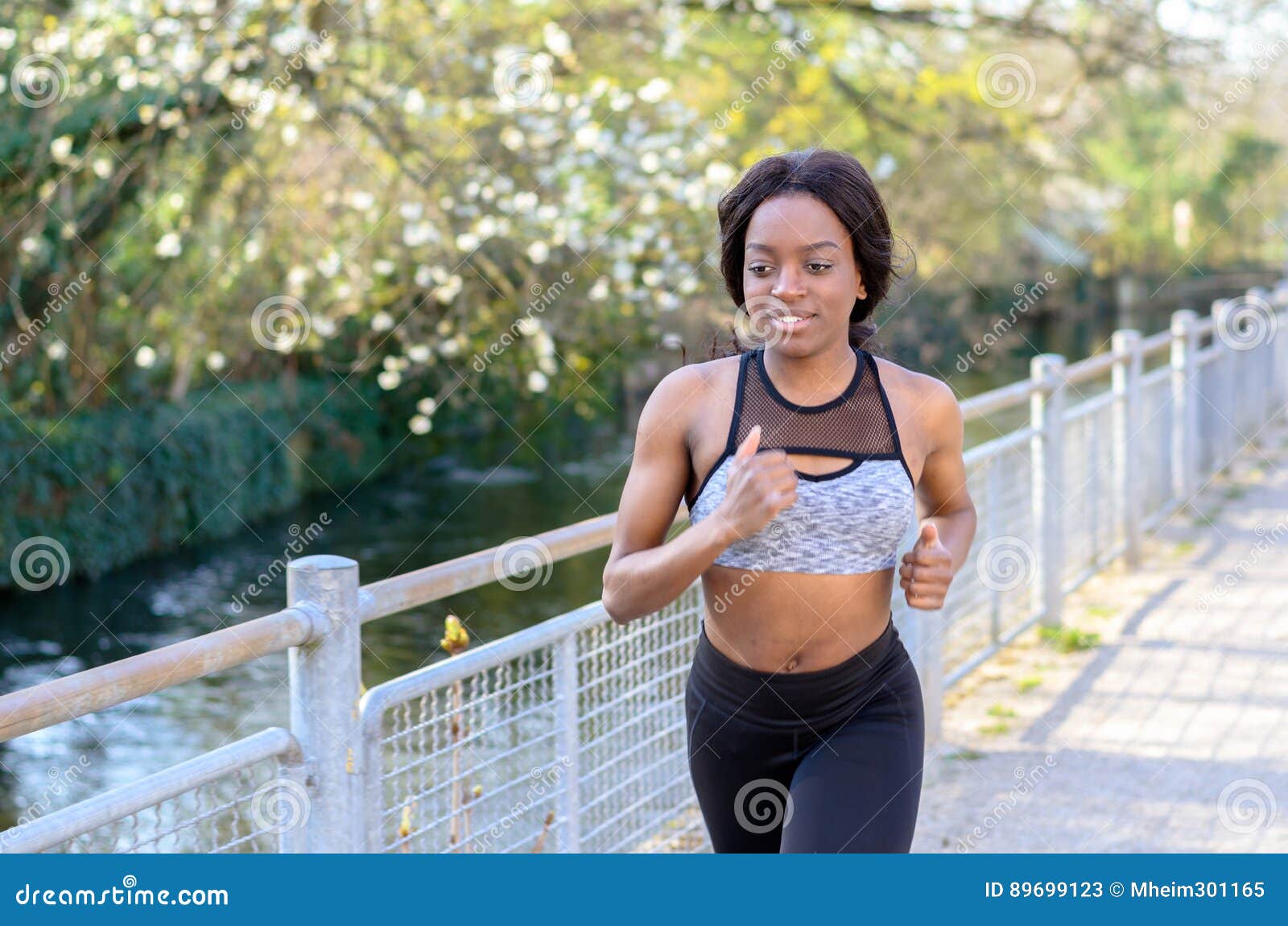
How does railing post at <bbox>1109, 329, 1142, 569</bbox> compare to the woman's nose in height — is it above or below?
above

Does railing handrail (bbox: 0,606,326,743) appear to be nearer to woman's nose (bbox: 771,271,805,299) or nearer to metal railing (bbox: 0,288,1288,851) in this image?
metal railing (bbox: 0,288,1288,851)

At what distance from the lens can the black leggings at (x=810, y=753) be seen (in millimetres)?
2459

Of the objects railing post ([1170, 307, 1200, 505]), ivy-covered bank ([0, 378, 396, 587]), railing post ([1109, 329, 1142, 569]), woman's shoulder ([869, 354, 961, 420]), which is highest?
ivy-covered bank ([0, 378, 396, 587])

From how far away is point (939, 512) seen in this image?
2865 millimetres

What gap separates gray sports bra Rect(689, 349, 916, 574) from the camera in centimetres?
248

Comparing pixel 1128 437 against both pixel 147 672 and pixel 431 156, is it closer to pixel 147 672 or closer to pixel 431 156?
pixel 431 156

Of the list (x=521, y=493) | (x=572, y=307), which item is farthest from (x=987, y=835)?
(x=521, y=493)

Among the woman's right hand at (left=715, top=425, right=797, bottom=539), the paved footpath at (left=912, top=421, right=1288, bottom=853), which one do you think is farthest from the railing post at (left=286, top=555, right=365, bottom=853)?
the paved footpath at (left=912, top=421, right=1288, bottom=853)

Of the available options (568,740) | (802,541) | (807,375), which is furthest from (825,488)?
(568,740)

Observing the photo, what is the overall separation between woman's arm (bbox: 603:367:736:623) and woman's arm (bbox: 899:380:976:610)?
40cm

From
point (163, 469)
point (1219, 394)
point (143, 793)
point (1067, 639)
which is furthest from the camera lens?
point (163, 469)

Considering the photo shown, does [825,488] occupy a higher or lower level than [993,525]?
lower

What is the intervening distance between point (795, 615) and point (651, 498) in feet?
1.04
